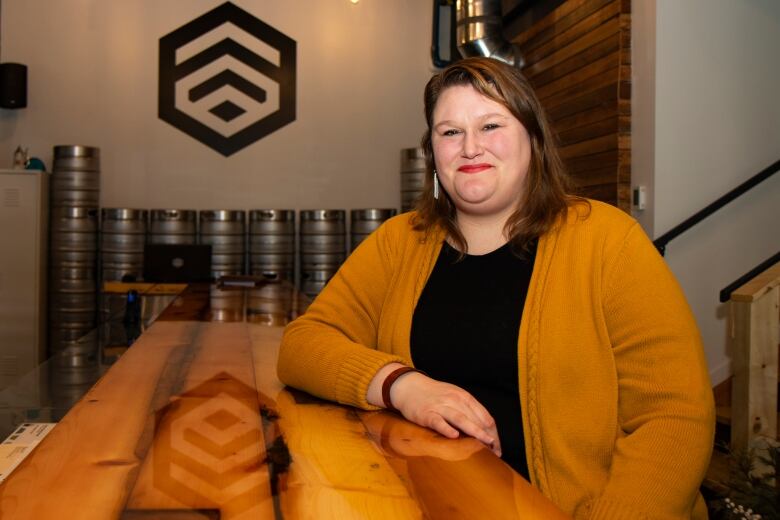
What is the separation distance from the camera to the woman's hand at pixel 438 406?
3.10 feet

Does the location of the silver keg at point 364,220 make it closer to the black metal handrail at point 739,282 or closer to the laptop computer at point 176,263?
the laptop computer at point 176,263

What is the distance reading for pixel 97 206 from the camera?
5562 millimetres

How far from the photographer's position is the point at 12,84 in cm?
562

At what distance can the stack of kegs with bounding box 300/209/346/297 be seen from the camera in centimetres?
568

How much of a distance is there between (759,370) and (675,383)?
180 cm

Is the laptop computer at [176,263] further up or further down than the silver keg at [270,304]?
further up

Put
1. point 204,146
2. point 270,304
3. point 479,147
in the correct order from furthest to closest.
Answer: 1. point 204,146
2. point 270,304
3. point 479,147

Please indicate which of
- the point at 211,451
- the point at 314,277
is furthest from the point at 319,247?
the point at 211,451

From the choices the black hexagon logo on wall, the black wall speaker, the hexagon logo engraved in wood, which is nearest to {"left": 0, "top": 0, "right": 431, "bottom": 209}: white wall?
the black hexagon logo on wall

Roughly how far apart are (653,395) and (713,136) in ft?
9.73

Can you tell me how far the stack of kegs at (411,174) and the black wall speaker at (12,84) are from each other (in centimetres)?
293

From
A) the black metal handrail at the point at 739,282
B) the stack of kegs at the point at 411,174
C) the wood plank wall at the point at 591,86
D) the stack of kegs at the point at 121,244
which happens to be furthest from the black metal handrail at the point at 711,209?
the stack of kegs at the point at 121,244

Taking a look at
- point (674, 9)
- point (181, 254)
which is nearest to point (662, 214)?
point (674, 9)

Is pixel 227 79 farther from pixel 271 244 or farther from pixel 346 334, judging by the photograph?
pixel 346 334
